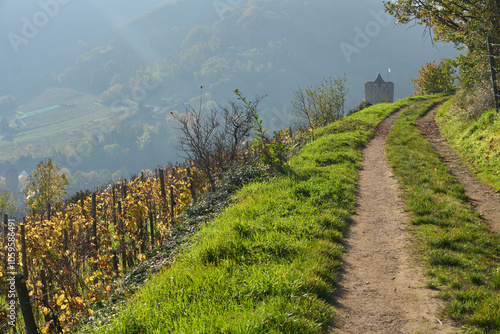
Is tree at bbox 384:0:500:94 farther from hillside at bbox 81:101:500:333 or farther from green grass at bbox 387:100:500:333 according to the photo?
hillside at bbox 81:101:500:333

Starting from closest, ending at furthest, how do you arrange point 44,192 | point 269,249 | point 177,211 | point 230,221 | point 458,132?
1. point 269,249
2. point 230,221
3. point 177,211
4. point 458,132
5. point 44,192

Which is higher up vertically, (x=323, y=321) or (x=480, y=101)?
(x=480, y=101)

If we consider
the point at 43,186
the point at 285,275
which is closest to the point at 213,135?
the point at 285,275

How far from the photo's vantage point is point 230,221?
6746 mm

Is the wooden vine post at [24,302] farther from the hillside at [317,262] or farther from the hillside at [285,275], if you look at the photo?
the hillside at [285,275]

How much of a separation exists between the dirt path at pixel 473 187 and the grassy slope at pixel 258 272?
2594mm

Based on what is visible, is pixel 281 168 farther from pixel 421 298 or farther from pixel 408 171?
pixel 421 298

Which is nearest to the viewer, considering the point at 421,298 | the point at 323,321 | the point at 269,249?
the point at 323,321

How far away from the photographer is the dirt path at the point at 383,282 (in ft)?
12.5

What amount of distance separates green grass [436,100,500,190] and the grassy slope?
412 centimetres

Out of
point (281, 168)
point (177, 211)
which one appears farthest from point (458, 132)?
point (177, 211)

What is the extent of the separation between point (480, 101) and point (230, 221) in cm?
1370

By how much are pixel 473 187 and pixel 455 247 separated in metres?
4.31

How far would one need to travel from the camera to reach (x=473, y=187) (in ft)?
28.9
